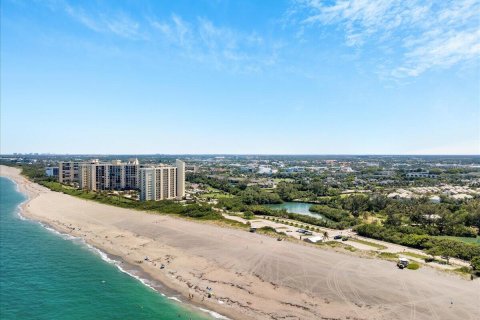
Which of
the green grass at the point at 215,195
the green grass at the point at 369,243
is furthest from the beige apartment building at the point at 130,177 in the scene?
the green grass at the point at 369,243

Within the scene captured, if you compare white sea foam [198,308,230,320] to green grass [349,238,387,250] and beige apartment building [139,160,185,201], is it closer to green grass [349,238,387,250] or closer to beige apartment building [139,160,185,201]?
green grass [349,238,387,250]

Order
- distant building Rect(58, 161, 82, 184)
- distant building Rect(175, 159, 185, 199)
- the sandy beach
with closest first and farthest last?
the sandy beach
distant building Rect(175, 159, 185, 199)
distant building Rect(58, 161, 82, 184)

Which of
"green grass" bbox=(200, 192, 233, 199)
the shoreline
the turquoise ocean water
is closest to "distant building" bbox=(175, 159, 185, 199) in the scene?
"green grass" bbox=(200, 192, 233, 199)

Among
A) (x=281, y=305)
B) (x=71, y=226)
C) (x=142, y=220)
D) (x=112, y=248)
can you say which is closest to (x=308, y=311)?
(x=281, y=305)

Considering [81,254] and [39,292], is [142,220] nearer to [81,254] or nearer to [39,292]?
[81,254]

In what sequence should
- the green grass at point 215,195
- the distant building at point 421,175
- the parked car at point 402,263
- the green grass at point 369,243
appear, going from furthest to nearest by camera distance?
the distant building at point 421,175 → the green grass at point 215,195 → the green grass at point 369,243 → the parked car at point 402,263

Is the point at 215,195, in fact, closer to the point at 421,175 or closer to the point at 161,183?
the point at 161,183

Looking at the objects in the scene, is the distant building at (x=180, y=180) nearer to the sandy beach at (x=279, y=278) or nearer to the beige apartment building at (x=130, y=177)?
the beige apartment building at (x=130, y=177)
